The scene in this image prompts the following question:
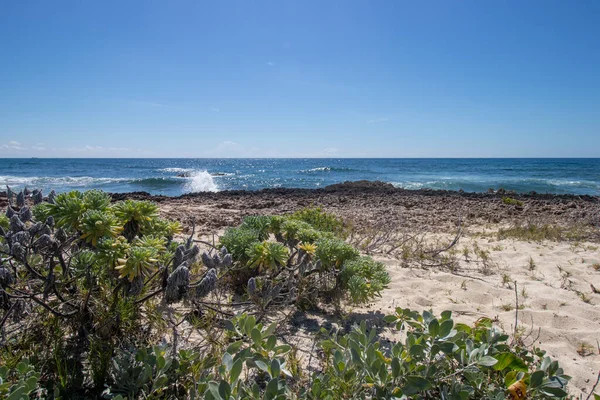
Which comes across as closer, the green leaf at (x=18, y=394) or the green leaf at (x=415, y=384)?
the green leaf at (x=18, y=394)

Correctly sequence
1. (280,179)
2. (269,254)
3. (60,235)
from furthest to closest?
1. (280,179)
2. (269,254)
3. (60,235)

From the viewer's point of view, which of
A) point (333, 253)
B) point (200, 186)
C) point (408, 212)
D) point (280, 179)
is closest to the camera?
point (333, 253)

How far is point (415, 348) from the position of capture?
5.28 feet

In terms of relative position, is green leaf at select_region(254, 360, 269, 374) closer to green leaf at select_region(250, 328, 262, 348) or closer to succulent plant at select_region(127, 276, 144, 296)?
green leaf at select_region(250, 328, 262, 348)

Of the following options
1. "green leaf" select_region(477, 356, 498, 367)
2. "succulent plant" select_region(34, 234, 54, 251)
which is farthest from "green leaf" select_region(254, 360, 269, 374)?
"succulent plant" select_region(34, 234, 54, 251)

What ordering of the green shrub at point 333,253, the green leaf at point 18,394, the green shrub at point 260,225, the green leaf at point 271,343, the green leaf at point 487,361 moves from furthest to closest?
the green shrub at point 260,225, the green shrub at point 333,253, the green leaf at point 271,343, the green leaf at point 487,361, the green leaf at point 18,394

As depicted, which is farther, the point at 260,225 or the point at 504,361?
the point at 260,225

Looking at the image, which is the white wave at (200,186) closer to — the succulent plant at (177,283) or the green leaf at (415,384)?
the succulent plant at (177,283)

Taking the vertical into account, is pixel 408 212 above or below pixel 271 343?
below

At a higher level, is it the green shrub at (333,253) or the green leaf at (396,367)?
the green shrub at (333,253)

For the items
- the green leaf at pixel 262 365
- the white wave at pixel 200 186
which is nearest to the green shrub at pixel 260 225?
the green leaf at pixel 262 365

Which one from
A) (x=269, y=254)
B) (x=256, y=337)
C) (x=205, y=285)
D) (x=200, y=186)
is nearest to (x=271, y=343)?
(x=256, y=337)

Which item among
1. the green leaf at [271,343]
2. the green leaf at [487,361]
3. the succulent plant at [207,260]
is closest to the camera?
the green leaf at [487,361]

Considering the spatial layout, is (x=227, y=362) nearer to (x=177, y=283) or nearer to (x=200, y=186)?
(x=177, y=283)
